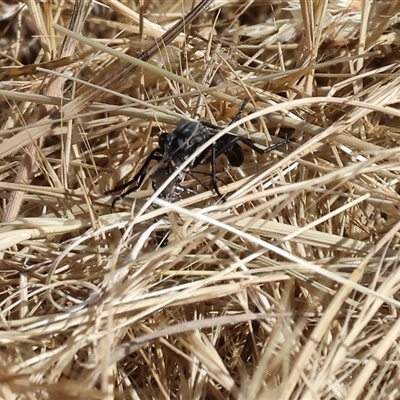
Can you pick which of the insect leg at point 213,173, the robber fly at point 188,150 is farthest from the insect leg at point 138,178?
the insect leg at point 213,173

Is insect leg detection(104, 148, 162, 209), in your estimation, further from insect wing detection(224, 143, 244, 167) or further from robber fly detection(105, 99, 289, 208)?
insect wing detection(224, 143, 244, 167)

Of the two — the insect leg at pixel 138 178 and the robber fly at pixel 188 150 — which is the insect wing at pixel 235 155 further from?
the insect leg at pixel 138 178

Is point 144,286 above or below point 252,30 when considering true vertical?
below

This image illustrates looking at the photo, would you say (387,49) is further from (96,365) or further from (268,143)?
(96,365)

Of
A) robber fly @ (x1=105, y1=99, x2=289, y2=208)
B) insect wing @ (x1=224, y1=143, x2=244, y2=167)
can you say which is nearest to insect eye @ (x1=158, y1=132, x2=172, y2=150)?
robber fly @ (x1=105, y1=99, x2=289, y2=208)

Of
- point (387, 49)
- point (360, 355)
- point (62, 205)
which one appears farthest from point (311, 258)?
point (387, 49)

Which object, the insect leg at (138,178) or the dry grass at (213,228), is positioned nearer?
the dry grass at (213,228)
